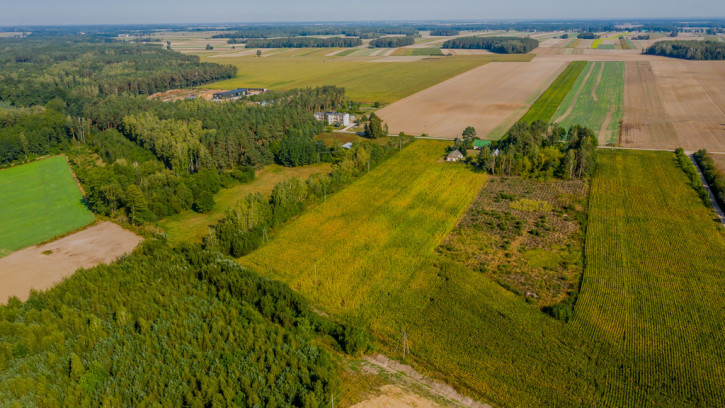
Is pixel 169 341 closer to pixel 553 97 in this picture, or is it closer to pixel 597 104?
pixel 597 104

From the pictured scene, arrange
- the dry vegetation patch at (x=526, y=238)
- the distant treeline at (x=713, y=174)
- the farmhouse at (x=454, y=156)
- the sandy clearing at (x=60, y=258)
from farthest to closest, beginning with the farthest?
the farmhouse at (x=454, y=156) < the distant treeline at (x=713, y=174) < the sandy clearing at (x=60, y=258) < the dry vegetation patch at (x=526, y=238)

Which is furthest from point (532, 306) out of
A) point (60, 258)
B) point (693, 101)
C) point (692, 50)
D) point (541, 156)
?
point (692, 50)

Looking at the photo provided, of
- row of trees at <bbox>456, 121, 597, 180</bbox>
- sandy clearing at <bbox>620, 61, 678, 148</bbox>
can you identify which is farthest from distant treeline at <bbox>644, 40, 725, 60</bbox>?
row of trees at <bbox>456, 121, 597, 180</bbox>

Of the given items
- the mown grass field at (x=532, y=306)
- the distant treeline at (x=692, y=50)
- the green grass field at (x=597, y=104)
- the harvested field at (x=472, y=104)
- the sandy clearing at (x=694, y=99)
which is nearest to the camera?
the mown grass field at (x=532, y=306)

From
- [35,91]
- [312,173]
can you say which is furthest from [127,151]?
[35,91]

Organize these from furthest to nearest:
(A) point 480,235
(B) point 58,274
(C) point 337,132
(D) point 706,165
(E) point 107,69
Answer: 1. (E) point 107,69
2. (C) point 337,132
3. (D) point 706,165
4. (A) point 480,235
5. (B) point 58,274

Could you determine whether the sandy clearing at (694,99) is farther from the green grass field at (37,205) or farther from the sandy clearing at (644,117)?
the green grass field at (37,205)

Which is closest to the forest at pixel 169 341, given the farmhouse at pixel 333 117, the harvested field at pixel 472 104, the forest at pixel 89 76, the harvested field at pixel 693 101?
the harvested field at pixel 472 104

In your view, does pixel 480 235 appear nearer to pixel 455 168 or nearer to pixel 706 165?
pixel 455 168
